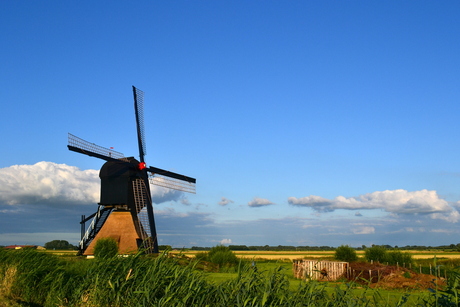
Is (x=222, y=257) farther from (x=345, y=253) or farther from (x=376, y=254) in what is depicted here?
(x=376, y=254)

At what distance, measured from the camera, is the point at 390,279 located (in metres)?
27.3

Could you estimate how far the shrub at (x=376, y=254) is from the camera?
146 ft

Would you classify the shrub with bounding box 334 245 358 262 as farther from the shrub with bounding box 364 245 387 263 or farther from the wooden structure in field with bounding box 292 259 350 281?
the wooden structure in field with bounding box 292 259 350 281

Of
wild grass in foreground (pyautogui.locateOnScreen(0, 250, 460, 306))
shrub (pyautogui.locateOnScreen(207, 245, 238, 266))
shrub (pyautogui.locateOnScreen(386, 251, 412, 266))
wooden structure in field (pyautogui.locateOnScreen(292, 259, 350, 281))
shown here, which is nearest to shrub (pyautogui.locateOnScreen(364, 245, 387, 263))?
shrub (pyautogui.locateOnScreen(386, 251, 412, 266))

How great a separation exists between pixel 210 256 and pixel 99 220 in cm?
1091

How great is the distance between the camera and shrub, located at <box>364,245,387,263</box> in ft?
146

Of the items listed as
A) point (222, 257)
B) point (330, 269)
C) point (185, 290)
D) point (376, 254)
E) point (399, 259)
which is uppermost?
point (376, 254)

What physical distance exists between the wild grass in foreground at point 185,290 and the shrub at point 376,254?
35.6m

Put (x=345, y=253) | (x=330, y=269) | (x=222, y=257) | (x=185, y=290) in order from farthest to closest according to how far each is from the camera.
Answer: (x=345, y=253) → (x=222, y=257) → (x=330, y=269) → (x=185, y=290)

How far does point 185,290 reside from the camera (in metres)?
9.33

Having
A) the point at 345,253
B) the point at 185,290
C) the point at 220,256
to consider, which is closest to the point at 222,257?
the point at 220,256

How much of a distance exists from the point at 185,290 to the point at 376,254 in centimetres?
4017

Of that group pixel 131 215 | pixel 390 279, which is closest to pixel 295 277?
pixel 390 279

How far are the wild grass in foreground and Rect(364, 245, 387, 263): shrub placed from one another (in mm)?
35591
